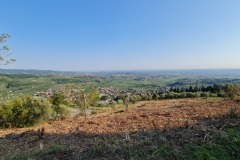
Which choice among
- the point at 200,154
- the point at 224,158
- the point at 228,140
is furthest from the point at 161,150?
the point at 228,140

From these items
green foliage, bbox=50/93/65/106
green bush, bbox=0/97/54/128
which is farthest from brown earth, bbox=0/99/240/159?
green foliage, bbox=50/93/65/106

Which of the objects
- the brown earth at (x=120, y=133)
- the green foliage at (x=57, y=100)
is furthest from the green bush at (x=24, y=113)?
the brown earth at (x=120, y=133)

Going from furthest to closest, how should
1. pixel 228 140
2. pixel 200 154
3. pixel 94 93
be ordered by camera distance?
pixel 94 93 → pixel 228 140 → pixel 200 154

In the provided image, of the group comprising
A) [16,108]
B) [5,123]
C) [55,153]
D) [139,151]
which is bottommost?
[5,123]

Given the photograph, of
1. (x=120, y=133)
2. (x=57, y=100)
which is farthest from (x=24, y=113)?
(x=120, y=133)

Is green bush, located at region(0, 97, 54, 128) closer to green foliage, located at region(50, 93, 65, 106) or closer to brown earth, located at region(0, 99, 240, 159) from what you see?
green foliage, located at region(50, 93, 65, 106)

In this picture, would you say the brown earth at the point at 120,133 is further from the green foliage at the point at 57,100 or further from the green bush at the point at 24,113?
the green foliage at the point at 57,100

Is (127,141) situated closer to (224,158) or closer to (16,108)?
(224,158)

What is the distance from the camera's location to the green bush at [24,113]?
40.1 feet

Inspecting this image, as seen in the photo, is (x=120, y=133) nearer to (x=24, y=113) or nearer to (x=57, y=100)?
(x=24, y=113)

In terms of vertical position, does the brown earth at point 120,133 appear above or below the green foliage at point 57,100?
above

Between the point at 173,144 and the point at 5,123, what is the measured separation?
507 inches

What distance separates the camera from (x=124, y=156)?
108 inches

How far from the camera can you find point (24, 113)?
1209cm
